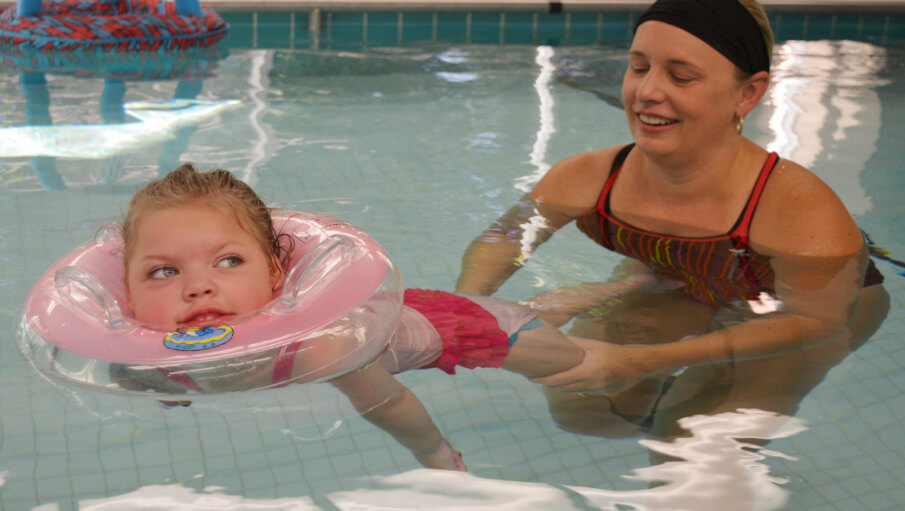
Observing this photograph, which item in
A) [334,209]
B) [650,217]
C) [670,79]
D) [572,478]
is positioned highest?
[670,79]

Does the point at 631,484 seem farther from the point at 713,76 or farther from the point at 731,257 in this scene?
the point at 713,76

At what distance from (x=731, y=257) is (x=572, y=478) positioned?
95 cm

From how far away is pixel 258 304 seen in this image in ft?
7.32

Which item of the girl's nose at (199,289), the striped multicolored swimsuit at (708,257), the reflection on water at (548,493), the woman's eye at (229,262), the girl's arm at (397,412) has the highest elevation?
the woman's eye at (229,262)

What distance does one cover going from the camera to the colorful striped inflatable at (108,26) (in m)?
7.20

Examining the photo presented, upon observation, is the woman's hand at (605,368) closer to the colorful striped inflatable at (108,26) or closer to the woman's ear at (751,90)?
the woman's ear at (751,90)

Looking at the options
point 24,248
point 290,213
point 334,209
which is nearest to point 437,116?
point 334,209

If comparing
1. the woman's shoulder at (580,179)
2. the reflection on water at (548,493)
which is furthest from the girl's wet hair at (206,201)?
the woman's shoulder at (580,179)

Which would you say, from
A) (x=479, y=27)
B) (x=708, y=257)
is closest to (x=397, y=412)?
(x=708, y=257)

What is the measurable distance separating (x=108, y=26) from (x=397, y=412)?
244 inches

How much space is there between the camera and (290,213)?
8.61ft

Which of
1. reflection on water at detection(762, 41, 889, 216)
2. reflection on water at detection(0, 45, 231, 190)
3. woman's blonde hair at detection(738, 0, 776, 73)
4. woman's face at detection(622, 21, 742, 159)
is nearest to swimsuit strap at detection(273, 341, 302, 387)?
woman's face at detection(622, 21, 742, 159)

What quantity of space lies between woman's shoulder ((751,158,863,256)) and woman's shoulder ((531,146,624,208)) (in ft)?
1.99

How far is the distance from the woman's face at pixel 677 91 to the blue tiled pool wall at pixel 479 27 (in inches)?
253
